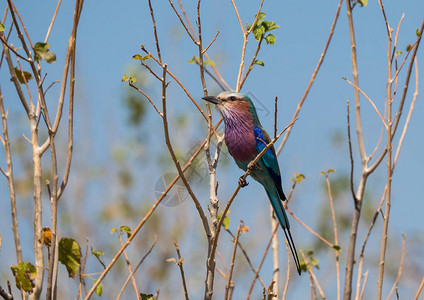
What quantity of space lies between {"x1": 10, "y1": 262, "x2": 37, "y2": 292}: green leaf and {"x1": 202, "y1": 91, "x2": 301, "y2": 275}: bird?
6.68 feet

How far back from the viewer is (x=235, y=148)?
15.3 feet

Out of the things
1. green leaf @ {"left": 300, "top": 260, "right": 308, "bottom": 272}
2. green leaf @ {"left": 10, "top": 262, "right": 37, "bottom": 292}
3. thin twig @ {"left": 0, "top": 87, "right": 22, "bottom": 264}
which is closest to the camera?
green leaf @ {"left": 10, "top": 262, "right": 37, "bottom": 292}

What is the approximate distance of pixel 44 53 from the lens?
3205mm

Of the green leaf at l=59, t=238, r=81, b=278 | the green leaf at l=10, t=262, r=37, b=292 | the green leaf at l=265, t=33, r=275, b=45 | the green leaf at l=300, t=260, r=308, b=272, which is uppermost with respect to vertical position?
the green leaf at l=265, t=33, r=275, b=45

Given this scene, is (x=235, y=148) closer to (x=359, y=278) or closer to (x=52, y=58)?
(x=359, y=278)

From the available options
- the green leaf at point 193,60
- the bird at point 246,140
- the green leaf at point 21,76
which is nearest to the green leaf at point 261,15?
the green leaf at point 193,60

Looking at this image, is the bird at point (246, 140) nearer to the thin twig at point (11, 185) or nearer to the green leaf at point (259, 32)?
the green leaf at point (259, 32)

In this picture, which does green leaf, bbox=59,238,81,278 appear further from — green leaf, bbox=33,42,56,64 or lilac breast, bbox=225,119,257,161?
lilac breast, bbox=225,119,257,161

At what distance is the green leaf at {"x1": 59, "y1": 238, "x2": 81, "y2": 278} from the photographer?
129 inches

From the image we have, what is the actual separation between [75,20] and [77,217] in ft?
19.2

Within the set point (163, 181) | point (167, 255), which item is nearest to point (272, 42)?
point (163, 181)

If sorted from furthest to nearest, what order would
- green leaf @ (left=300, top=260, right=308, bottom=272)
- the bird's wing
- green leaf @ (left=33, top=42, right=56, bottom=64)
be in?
the bird's wing, green leaf @ (left=300, top=260, right=308, bottom=272), green leaf @ (left=33, top=42, right=56, bottom=64)

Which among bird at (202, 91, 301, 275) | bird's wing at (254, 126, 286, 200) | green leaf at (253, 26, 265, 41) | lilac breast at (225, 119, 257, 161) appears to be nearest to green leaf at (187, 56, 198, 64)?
green leaf at (253, 26, 265, 41)

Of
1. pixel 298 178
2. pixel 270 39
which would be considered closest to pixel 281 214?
pixel 298 178
